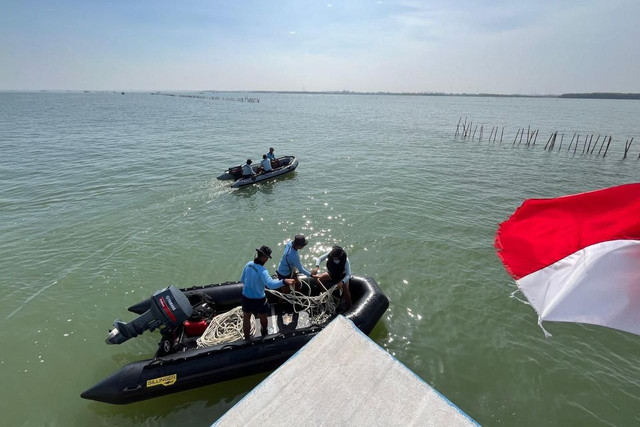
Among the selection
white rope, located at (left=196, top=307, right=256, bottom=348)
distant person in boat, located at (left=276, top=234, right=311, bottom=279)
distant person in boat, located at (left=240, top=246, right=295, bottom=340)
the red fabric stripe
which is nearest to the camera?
the red fabric stripe

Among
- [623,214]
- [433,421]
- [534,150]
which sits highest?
[623,214]

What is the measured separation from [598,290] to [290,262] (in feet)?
16.7

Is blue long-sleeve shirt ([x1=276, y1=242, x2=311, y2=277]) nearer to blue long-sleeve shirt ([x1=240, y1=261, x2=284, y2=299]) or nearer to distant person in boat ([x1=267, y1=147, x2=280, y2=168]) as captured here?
blue long-sleeve shirt ([x1=240, y1=261, x2=284, y2=299])

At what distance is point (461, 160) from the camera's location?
23.9 metres

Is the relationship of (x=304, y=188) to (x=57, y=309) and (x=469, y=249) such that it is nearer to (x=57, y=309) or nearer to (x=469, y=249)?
(x=469, y=249)

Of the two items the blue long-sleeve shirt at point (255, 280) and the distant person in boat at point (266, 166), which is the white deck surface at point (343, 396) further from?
the distant person in boat at point (266, 166)

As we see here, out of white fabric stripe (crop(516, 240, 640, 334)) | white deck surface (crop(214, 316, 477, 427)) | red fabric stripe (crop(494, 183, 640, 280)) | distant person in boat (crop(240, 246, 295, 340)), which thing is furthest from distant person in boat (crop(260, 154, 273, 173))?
white fabric stripe (crop(516, 240, 640, 334))

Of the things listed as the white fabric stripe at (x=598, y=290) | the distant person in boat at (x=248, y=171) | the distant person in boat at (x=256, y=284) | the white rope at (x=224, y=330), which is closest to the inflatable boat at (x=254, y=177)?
the distant person in boat at (x=248, y=171)

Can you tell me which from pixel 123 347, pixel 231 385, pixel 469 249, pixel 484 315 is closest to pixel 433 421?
pixel 231 385

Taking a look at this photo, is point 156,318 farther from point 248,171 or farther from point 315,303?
point 248,171

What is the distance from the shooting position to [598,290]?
3.42 meters

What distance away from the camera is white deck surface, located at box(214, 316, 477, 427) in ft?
9.95

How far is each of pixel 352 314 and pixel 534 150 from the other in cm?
3027

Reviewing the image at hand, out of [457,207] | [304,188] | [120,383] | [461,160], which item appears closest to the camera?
[120,383]
